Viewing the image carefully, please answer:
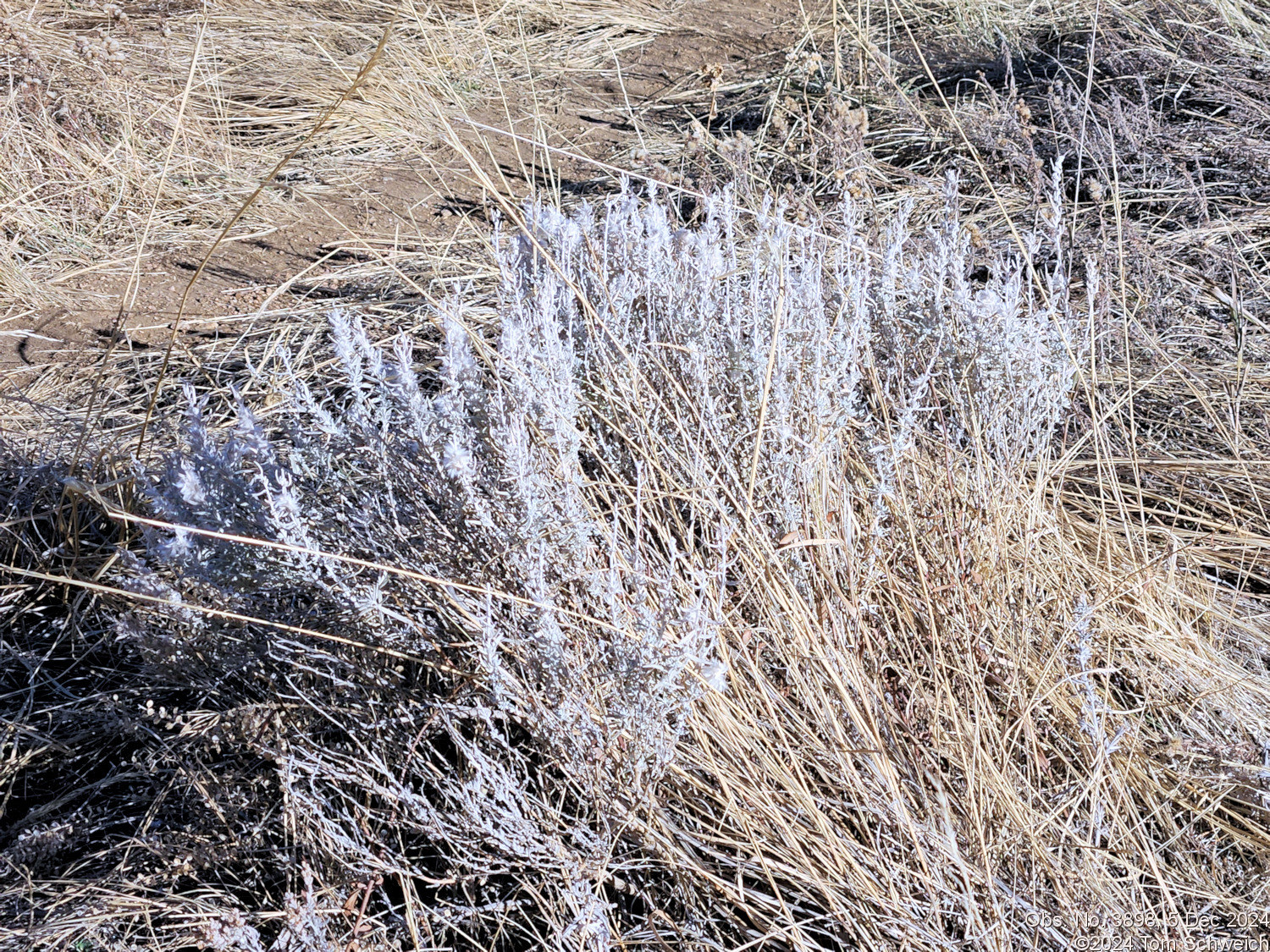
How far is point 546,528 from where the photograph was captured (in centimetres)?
144

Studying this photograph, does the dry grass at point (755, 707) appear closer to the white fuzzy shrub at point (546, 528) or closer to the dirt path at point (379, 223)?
the white fuzzy shrub at point (546, 528)

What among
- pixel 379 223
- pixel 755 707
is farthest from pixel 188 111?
pixel 755 707

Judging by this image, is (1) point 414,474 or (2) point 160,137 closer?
(1) point 414,474

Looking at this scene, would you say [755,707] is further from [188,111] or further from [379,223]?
[188,111]

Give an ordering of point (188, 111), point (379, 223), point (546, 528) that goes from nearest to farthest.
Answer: point (546, 528) → point (379, 223) → point (188, 111)

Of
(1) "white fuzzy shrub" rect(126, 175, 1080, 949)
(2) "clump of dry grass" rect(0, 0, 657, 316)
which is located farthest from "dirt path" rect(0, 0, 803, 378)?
(1) "white fuzzy shrub" rect(126, 175, 1080, 949)

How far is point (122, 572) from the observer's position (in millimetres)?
2113

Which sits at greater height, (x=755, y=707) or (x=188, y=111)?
(x=188, y=111)

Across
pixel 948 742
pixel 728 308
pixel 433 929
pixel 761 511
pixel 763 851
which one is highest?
pixel 728 308

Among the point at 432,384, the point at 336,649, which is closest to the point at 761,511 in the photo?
the point at 336,649

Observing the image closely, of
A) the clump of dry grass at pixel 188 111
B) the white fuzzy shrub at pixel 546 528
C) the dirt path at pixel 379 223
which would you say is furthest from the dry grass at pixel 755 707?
the clump of dry grass at pixel 188 111

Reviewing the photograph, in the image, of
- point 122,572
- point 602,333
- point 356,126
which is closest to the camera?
point 602,333

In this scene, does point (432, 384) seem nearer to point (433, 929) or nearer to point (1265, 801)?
point (433, 929)

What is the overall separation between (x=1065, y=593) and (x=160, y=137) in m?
3.81
